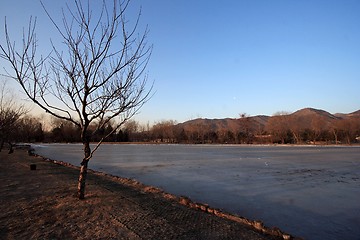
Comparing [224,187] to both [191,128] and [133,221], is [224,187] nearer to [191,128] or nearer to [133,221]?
[133,221]

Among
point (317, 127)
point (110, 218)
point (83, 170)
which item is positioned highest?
point (317, 127)

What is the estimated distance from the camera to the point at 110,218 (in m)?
5.84

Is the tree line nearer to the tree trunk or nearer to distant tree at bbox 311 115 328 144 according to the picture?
distant tree at bbox 311 115 328 144

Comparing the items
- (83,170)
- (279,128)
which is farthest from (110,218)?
(279,128)

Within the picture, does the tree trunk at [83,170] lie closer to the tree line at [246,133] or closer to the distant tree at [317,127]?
the tree line at [246,133]

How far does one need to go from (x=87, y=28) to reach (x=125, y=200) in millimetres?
4589

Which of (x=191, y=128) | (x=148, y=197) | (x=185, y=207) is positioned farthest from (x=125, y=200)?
(x=191, y=128)

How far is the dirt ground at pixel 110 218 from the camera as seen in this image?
500cm

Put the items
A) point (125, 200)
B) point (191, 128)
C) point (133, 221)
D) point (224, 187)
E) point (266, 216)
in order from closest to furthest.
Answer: point (133, 221) < point (266, 216) < point (125, 200) < point (224, 187) < point (191, 128)

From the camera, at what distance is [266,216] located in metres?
7.08

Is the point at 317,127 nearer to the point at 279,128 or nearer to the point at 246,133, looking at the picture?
the point at 279,128

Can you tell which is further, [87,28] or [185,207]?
[185,207]

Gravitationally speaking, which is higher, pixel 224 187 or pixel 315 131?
pixel 315 131

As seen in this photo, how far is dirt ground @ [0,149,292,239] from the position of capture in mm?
4996
